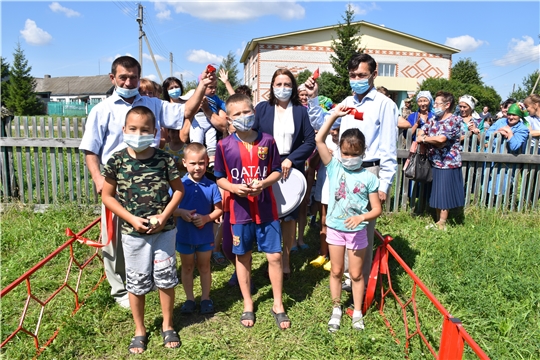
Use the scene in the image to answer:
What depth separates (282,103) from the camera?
12.9 ft

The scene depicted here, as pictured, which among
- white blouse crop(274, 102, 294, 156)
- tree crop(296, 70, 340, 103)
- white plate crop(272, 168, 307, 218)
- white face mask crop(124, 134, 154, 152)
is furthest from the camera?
tree crop(296, 70, 340, 103)

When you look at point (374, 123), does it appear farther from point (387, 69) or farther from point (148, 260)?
point (387, 69)

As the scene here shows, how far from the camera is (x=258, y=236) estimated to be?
338cm

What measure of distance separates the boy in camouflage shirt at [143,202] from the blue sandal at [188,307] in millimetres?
580

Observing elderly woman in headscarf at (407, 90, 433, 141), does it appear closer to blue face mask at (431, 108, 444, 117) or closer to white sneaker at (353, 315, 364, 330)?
blue face mask at (431, 108, 444, 117)

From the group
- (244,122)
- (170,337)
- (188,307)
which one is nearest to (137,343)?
(170,337)

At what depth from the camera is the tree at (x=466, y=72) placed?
37094 mm

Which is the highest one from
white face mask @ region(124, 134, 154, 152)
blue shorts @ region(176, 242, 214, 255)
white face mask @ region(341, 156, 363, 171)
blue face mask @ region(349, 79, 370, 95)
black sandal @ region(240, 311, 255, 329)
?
blue face mask @ region(349, 79, 370, 95)

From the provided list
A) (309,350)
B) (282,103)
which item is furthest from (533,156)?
(309,350)

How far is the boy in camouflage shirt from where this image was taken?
2.85 metres

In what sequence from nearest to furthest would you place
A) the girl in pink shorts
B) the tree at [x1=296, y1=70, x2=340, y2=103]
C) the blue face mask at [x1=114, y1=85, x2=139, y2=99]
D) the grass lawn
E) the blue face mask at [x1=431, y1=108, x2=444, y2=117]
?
1. the grass lawn
2. the girl in pink shorts
3. the blue face mask at [x1=114, y1=85, x2=139, y2=99]
4. the blue face mask at [x1=431, y1=108, x2=444, y2=117]
5. the tree at [x1=296, y1=70, x2=340, y2=103]

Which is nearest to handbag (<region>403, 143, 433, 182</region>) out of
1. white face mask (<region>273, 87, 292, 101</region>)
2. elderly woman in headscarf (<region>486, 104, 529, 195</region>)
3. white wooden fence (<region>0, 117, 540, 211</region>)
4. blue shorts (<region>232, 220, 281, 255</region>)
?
white wooden fence (<region>0, 117, 540, 211</region>)

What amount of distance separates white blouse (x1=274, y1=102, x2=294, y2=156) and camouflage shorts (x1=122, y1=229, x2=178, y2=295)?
1.44 m

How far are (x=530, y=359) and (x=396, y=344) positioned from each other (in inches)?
37.3
